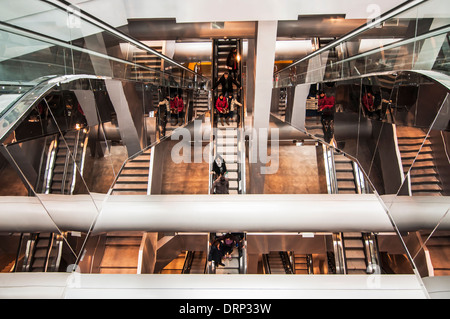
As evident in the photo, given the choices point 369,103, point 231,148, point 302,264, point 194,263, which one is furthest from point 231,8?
point 302,264

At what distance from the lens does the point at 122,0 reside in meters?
7.02

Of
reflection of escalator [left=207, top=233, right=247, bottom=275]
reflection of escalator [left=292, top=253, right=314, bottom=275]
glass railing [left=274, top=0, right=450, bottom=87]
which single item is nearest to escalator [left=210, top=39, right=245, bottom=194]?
reflection of escalator [left=207, top=233, right=247, bottom=275]

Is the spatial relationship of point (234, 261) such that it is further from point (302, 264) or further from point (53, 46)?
point (302, 264)

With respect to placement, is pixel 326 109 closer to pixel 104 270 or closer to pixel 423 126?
pixel 423 126

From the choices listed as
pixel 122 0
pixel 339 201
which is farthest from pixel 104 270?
pixel 122 0

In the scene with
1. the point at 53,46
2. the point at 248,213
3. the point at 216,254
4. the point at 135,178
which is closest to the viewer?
the point at 53,46

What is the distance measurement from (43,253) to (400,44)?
464 cm

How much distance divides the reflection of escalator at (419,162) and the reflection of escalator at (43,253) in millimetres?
2886

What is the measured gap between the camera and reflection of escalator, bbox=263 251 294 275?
15.1m

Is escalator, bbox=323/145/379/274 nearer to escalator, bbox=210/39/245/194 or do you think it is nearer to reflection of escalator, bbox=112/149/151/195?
escalator, bbox=210/39/245/194

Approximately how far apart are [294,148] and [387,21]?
1122 cm

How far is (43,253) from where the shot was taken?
1.94m

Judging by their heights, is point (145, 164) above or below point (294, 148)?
below

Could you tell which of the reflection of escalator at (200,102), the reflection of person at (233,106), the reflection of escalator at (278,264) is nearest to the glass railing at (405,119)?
the reflection of person at (233,106)
